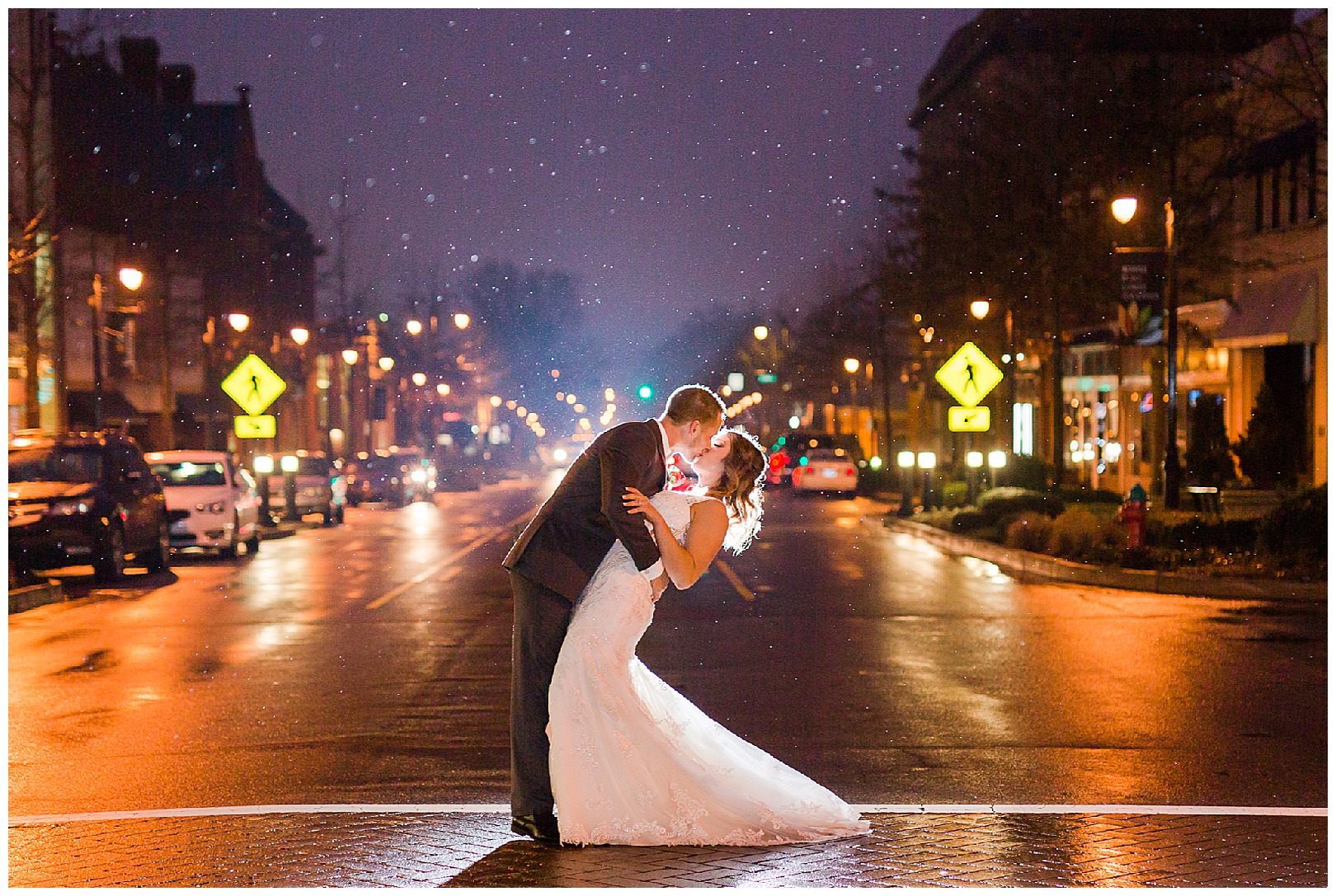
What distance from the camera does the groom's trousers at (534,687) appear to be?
6738mm

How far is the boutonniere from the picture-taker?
23.6 ft

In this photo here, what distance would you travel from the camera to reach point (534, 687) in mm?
6773

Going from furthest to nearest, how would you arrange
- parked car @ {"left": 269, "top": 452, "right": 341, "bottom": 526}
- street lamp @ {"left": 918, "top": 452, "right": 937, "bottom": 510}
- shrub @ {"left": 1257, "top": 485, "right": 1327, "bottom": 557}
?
parked car @ {"left": 269, "top": 452, "right": 341, "bottom": 526}
street lamp @ {"left": 918, "top": 452, "right": 937, "bottom": 510}
shrub @ {"left": 1257, "top": 485, "right": 1327, "bottom": 557}

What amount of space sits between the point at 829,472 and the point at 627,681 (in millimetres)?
48224

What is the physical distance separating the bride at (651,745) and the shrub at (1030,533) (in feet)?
61.7

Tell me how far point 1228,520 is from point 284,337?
60080 mm

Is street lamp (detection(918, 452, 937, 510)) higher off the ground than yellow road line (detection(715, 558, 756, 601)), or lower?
higher

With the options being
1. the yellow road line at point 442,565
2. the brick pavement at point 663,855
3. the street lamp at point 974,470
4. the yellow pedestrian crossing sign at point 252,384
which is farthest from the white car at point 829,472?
the brick pavement at point 663,855

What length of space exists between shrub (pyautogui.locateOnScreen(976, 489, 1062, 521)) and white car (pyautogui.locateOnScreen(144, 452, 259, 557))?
44.0ft

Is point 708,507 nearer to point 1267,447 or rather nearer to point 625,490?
point 625,490

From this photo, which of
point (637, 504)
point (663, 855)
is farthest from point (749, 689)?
point (637, 504)

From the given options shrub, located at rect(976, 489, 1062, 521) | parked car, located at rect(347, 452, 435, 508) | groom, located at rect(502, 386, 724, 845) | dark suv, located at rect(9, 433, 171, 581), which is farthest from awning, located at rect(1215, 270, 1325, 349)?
groom, located at rect(502, 386, 724, 845)

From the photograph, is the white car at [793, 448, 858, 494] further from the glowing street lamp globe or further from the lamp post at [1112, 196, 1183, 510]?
the glowing street lamp globe

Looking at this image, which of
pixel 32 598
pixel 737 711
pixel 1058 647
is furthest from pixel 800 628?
pixel 32 598
